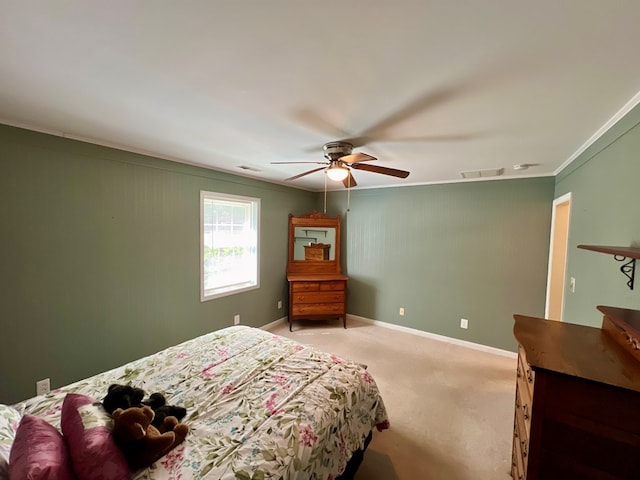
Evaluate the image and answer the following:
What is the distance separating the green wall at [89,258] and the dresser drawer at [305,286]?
4.09ft

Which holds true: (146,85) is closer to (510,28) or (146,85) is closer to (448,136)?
(510,28)

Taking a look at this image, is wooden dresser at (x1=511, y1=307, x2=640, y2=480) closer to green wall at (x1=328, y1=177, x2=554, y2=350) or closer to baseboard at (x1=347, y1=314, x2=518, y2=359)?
green wall at (x1=328, y1=177, x2=554, y2=350)

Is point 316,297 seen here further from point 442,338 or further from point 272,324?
point 442,338

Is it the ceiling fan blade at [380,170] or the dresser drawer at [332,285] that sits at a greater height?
the ceiling fan blade at [380,170]

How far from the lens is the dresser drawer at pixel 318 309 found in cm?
419

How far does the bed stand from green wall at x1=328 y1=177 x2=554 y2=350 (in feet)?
8.16

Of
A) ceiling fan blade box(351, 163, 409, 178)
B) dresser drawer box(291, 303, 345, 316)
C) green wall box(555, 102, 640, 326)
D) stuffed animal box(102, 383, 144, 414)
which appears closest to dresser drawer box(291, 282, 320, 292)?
dresser drawer box(291, 303, 345, 316)

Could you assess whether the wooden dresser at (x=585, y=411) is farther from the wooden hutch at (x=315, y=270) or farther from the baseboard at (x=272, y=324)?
the baseboard at (x=272, y=324)

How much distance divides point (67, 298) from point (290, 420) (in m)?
2.22

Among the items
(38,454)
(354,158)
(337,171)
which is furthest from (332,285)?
(38,454)

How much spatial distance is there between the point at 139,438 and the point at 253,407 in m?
0.52

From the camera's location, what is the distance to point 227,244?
3.72m

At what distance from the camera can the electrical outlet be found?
2.11 metres

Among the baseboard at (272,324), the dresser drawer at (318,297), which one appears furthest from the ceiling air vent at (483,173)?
the baseboard at (272,324)
